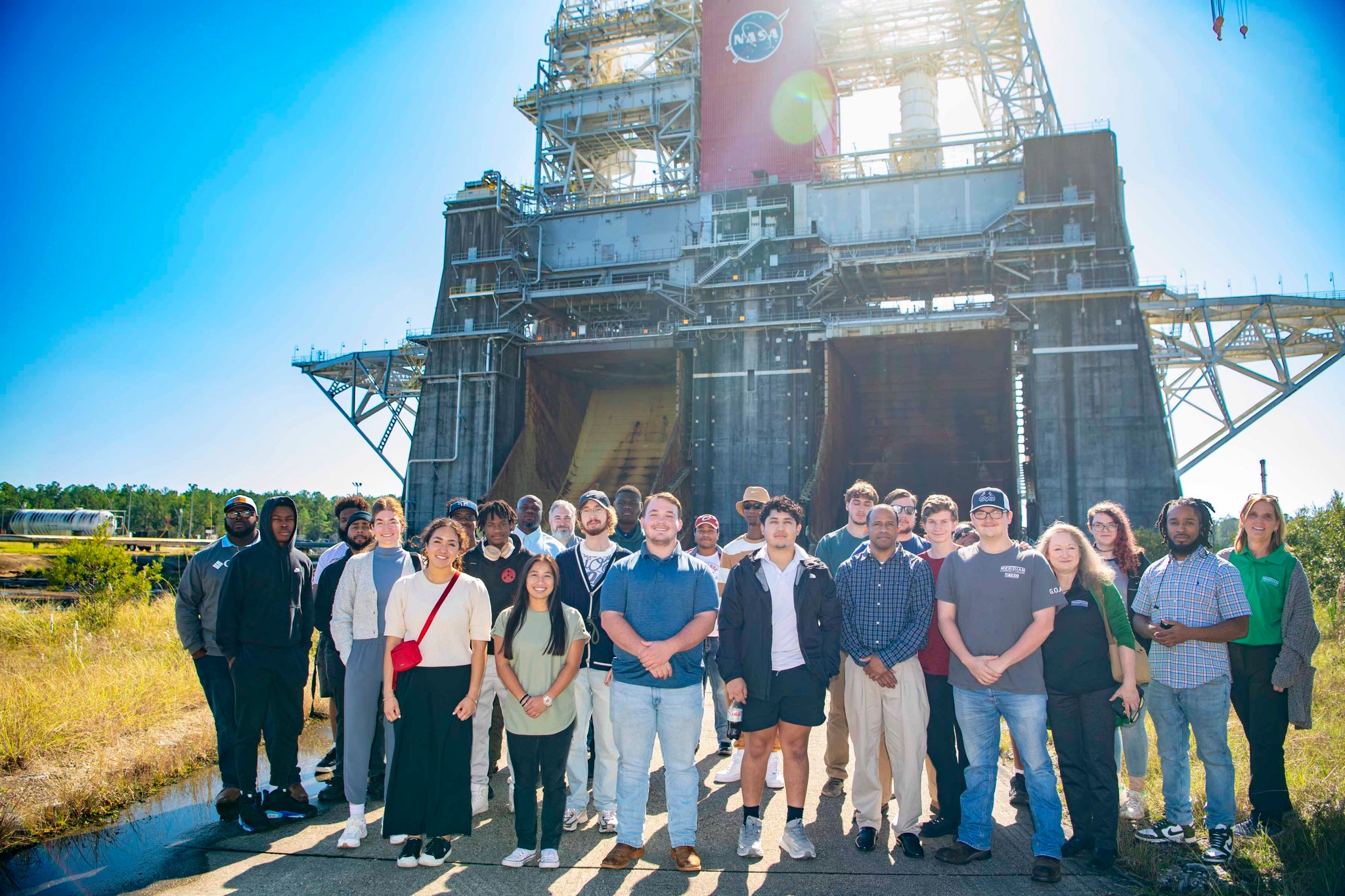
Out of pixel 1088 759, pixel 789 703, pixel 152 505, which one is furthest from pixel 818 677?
pixel 152 505

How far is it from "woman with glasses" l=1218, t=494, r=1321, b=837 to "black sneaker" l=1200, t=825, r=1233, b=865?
32 centimetres

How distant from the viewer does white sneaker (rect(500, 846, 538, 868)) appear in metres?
4.21

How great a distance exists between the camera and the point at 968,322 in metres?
21.6

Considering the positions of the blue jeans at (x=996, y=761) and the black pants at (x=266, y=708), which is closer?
the blue jeans at (x=996, y=761)

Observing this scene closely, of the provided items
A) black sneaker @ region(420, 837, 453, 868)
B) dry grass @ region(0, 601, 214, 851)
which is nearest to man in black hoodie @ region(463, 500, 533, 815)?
black sneaker @ region(420, 837, 453, 868)

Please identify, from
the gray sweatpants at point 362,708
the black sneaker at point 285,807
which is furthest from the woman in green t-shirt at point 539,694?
the black sneaker at point 285,807

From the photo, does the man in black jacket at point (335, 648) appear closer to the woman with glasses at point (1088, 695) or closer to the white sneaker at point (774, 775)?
the white sneaker at point (774, 775)

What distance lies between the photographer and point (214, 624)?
5.44 meters

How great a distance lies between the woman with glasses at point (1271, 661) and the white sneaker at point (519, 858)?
414 cm

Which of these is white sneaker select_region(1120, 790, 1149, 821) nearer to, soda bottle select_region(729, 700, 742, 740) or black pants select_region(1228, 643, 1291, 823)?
black pants select_region(1228, 643, 1291, 823)

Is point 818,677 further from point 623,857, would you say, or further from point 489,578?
point 489,578

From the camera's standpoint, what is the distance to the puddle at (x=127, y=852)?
162 inches

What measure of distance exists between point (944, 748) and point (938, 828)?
0.47 m

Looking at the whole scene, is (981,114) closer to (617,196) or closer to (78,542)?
(617,196)
